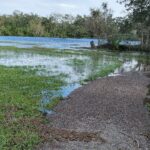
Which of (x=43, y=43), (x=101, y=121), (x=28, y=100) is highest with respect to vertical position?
(x=28, y=100)

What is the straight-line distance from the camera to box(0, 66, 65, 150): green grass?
31.3 ft

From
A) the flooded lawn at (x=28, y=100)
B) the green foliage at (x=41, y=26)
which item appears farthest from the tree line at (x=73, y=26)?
the flooded lawn at (x=28, y=100)

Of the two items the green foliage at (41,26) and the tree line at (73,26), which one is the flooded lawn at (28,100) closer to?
the tree line at (73,26)

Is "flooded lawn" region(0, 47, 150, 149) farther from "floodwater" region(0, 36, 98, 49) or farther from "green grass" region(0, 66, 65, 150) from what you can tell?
"floodwater" region(0, 36, 98, 49)

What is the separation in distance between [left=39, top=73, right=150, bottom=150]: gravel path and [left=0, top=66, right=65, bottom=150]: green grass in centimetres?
48

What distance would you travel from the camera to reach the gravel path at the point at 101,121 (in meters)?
9.87

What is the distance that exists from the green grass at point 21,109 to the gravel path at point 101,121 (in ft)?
1.58

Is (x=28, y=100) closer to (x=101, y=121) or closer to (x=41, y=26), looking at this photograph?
(x=101, y=121)

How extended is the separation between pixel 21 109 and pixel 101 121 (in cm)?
267

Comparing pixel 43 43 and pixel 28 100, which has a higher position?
pixel 28 100

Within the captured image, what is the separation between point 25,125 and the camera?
10977mm

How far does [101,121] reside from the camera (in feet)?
39.8

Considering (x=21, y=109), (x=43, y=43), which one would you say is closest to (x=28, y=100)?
(x=21, y=109)

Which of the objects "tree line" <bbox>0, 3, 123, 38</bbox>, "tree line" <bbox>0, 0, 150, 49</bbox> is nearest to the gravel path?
"tree line" <bbox>0, 0, 150, 49</bbox>
